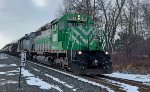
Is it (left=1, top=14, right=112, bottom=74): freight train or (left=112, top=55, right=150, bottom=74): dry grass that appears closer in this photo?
(left=1, top=14, right=112, bottom=74): freight train

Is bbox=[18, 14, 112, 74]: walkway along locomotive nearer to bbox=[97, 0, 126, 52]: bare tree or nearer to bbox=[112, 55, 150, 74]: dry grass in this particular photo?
bbox=[112, 55, 150, 74]: dry grass

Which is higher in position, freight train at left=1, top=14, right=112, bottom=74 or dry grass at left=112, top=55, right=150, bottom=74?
freight train at left=1, top=14, right=112, bottom=74

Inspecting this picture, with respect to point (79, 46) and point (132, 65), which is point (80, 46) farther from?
point (132, 65)

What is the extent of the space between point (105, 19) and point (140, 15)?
1406 cm

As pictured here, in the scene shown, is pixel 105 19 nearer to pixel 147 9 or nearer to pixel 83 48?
pixel 147 9

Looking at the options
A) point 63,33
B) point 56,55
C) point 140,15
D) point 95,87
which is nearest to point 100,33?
point 63,33

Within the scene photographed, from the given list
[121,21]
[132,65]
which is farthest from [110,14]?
[132,65]

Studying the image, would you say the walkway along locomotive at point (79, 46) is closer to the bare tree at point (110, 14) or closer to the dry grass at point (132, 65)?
the dry grass at point (132, 65)

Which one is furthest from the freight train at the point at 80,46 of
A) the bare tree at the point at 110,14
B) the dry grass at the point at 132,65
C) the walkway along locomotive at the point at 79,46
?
the bare tree at the point at 110,14

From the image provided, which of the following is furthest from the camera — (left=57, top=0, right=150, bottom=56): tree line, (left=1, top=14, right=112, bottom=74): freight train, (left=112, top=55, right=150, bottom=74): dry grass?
(left=57, top=0, right=150, bottom=56): tree line

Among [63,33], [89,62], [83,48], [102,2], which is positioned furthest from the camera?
[102,2]

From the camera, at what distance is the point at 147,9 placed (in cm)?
6034

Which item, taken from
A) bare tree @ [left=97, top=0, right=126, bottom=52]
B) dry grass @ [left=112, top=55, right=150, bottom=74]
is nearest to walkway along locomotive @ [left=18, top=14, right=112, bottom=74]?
dry grass @ [left=112, top=55, right=150, bottom=74]

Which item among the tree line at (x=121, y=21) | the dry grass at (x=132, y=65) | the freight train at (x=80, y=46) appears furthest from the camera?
the tree line at (x=121, y=21)
